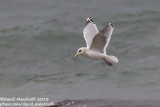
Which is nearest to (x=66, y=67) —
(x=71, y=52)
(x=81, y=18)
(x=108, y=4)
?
(x=71, y=52)

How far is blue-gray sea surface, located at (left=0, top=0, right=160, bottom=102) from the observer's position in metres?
11.2

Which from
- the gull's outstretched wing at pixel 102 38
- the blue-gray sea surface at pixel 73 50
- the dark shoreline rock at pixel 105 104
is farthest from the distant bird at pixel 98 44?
the blue-gray sea surface at pixel 73 50

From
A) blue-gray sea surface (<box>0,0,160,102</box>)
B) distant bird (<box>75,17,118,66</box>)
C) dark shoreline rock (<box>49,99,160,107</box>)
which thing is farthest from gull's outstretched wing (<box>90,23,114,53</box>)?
blue-gray sea surface (<box>0,0,160,102</box>)

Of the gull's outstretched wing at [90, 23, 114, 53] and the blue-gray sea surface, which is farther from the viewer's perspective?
the blue-gray sea surface

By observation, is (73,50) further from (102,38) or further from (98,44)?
(102,38)

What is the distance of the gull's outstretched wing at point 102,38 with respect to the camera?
27.4 ft

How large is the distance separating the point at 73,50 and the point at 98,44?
18.8 feet

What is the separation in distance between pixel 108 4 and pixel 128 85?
23.4 ft

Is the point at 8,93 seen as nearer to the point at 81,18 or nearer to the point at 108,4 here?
the point at 81,18

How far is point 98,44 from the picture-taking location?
8.81m

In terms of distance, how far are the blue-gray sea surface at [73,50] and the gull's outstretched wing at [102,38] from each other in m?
1.58

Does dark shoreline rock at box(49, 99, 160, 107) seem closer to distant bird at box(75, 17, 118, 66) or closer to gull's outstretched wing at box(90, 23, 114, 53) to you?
distant bird at box(75, 17, 118, 66)

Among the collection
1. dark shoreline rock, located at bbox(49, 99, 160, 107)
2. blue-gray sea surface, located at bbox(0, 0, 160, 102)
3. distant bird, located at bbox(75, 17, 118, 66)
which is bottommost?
dark shoreline rock, located at bbox(49, 99, 160, 107)

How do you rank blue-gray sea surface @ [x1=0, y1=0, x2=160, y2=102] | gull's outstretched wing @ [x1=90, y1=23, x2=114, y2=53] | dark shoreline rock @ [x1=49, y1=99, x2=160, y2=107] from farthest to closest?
blue-gray sea surface @ [x1=0, y1=0, x2=160, y2=102] → gull's outstretched wing @ [x1=90, y1=23, x2=114, y2=53] → dark shoreline rock @ [x1=49, y1=99, x2=160, y2=107]
